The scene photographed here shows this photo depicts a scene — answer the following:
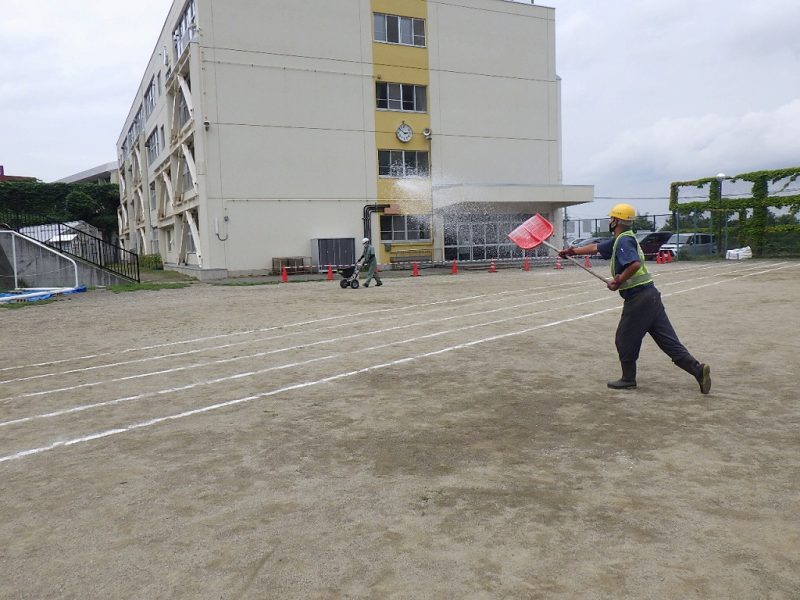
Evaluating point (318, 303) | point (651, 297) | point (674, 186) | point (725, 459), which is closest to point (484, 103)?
point (674, 186)

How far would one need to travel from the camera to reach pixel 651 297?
21.4 ft

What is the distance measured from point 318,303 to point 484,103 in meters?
21.4

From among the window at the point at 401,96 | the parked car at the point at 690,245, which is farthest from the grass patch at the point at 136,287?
the parked car at the point at 690,245

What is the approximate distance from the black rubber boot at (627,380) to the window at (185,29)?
1068 inches

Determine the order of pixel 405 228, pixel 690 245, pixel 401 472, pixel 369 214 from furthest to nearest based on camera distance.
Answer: pixel 690 245
pixel 405 228
pixel 369 214
pixel 401 472

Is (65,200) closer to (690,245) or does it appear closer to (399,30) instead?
(399,30)

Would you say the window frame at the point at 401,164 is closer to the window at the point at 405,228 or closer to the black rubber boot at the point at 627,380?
the window at the point at 405,228

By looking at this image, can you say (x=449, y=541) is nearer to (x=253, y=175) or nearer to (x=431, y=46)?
(x=253, y=175)

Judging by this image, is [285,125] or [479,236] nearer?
[285,125]

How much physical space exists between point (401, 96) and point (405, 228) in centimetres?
655

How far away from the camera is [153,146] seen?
44.0m

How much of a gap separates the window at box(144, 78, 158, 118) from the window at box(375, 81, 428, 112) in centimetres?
1845

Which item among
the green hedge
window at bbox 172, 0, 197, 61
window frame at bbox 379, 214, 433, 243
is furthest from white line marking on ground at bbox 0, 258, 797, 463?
the green hedge

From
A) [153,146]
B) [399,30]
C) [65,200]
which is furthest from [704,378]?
[65,200]
